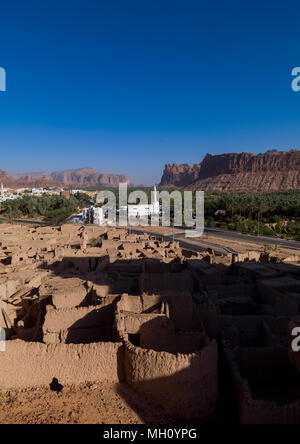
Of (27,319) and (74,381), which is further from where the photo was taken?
(27,319)

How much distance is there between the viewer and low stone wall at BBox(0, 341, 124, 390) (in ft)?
23.7

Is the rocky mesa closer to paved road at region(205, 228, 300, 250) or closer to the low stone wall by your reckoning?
paved road at region(205, 228, 300, 250)

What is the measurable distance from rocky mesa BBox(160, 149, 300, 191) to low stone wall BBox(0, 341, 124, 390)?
124962 mm

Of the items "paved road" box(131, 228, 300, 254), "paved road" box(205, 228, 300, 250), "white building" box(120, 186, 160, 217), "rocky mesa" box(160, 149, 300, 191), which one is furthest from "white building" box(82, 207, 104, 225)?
"rocky mesa" box(160, 149, 300, 191)

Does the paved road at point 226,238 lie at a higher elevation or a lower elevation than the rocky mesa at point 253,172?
lower

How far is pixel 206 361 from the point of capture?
265 inches

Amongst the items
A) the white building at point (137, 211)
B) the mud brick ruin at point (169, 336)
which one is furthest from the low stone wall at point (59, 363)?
the white building at point (137, 211)

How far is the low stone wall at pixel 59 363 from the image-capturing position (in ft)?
23.7

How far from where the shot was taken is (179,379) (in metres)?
6.64

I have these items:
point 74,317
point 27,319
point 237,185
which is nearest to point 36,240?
point 27,319

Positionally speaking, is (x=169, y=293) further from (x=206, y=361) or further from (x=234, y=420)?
(x=234, y=420)

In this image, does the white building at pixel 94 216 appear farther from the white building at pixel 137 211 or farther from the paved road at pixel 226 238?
the paved road at pixel 226 238

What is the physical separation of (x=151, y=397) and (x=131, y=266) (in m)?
9.30

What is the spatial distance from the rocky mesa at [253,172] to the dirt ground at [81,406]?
125 meters
